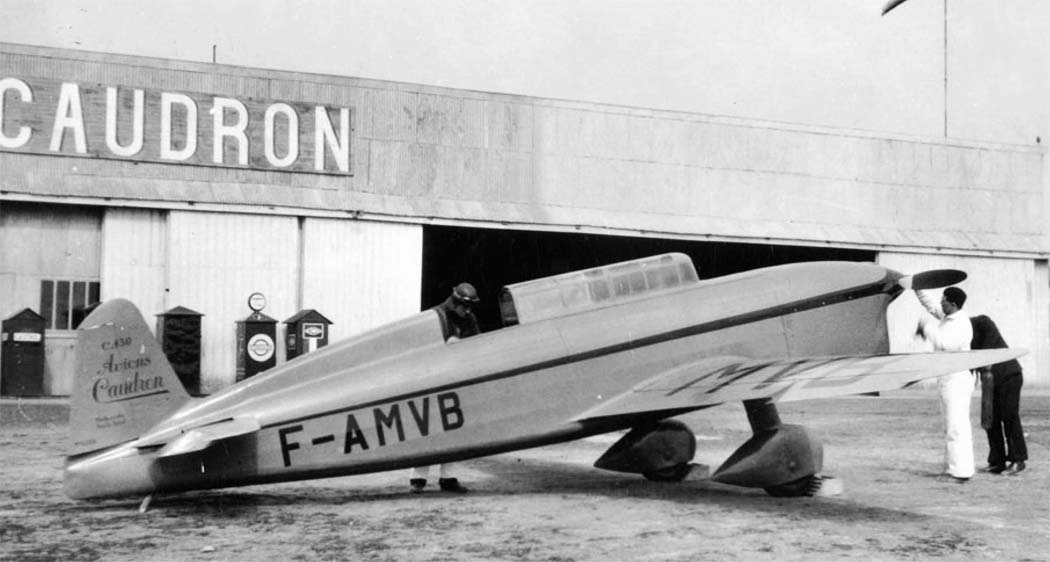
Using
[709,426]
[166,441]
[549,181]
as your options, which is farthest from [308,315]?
[166,441]

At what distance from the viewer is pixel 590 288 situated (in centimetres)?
944

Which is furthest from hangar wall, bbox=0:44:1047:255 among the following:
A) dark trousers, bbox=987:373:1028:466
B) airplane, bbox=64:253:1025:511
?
dark trousers, bbox=987:373:1028:466

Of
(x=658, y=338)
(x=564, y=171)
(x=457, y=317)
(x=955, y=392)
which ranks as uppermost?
(x=564, y=171)

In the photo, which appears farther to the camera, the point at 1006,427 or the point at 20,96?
the point at 20,96

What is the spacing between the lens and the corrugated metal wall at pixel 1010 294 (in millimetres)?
30406

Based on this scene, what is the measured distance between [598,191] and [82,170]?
1271cm

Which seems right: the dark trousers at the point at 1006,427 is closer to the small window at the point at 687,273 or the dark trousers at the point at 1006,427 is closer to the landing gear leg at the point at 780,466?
the landing gear leg at the point at 780,466

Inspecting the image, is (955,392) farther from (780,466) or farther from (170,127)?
(170,127)

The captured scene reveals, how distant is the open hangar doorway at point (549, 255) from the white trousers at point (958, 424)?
20301 mm

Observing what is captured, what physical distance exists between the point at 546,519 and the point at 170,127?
18.2 m

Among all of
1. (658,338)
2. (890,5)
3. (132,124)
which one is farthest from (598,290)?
(132,124)

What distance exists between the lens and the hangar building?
73.0ft

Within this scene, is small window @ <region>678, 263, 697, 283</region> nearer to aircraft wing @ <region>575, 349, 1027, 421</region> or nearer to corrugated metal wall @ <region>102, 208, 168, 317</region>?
aircraft wing @ <region>575, 349, 1027, 421</region>

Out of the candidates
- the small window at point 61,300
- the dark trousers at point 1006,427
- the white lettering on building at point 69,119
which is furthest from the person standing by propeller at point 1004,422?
the white lettering on building at point 69,119
